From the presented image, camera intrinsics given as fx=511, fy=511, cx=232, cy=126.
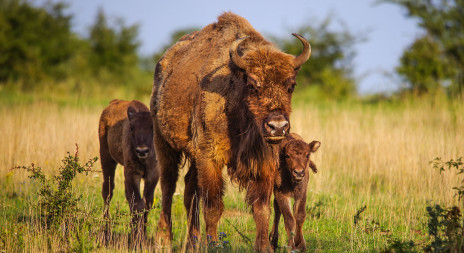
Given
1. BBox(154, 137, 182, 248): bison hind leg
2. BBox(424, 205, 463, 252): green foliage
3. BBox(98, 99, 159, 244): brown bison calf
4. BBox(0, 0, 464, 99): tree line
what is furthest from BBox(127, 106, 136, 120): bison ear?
BBox(0, 0, 464, 99): tree line

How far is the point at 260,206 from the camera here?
6.62m

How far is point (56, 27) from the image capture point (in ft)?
123

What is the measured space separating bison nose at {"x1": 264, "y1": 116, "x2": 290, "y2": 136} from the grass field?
4.15 ft

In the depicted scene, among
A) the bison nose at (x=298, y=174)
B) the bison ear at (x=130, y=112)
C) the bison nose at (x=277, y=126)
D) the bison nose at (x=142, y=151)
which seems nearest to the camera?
the bison nose at (x=277, y=126)

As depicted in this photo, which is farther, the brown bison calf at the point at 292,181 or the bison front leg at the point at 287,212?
the brown bison calf at the point at 292,181

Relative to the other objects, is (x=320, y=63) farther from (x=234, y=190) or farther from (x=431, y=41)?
(x=234, y=190)

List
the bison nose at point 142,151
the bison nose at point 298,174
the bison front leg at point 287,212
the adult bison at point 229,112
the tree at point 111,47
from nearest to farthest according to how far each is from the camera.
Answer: the adult bison at point 229,112 < the bison front leg at point 287,212 < the bison nose at point 298,174 < the bison nose at point 142,151 < the tree at point 111,47

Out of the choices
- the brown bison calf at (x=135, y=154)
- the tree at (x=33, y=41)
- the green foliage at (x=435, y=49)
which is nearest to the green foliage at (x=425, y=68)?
the green foliage at (x=435, y=49)

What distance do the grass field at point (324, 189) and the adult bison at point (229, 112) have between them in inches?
27.7

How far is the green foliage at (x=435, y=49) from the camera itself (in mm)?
24656

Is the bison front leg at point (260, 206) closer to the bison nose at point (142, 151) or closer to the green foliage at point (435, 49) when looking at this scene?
the bison nose at point (142, 151)

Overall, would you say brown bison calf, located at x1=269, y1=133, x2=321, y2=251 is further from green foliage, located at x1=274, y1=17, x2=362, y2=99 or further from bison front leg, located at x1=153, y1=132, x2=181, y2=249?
green foliage, located at x1=274, y1=17, x2=362, y2=99

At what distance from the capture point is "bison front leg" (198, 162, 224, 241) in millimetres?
6754

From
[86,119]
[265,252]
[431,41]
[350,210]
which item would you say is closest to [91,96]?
[86,119]
